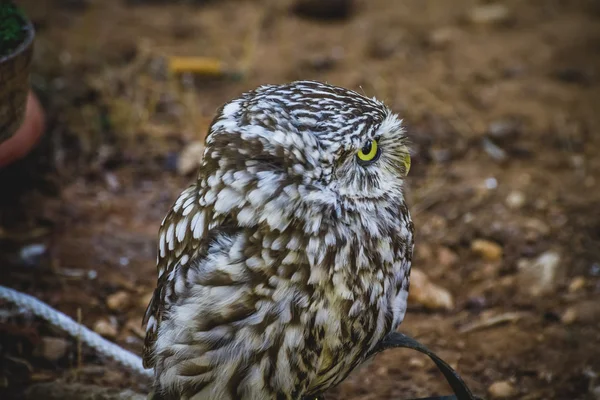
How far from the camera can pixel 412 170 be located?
447 centimetres

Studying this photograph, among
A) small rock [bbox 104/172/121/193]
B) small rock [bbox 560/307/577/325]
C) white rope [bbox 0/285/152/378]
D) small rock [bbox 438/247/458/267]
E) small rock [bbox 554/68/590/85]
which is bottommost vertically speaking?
small rock [bbox 104/172/121/193]

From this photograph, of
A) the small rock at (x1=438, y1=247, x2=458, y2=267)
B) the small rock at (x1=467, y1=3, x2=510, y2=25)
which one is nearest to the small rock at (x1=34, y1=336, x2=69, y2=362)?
the small rock at (x1=438, y1=247, x2=458, y2=267)

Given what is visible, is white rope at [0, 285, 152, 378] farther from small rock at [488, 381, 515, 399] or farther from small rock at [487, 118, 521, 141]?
small rock at [487, 118, 521, 141]

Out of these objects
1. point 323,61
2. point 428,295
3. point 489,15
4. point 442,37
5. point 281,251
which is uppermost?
point 281,251

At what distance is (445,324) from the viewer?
340 cm

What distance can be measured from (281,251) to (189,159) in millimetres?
2323

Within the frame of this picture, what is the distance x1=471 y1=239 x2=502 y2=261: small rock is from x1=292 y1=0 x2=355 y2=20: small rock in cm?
280

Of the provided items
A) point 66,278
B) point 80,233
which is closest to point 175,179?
point 80,233

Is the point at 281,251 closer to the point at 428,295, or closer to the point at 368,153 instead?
the point at 368,153

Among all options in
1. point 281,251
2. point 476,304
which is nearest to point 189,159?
point 476,304

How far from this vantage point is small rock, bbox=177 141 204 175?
4383 millimetres

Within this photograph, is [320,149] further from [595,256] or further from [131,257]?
[595,256]

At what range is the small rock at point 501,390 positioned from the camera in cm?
297

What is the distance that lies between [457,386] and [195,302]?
2.79 feet
